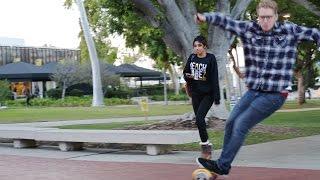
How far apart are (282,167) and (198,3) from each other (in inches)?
411

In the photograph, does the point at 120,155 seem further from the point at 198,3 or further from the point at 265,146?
the point at 198,3

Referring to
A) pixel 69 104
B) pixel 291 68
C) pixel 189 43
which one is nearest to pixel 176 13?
pixel 189 43

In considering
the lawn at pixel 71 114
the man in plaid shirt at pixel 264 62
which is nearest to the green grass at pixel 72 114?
the lawn at pixel 71 114

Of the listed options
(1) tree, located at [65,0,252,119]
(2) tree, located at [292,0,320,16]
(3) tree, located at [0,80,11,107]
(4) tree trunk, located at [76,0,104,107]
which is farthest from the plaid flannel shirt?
(3) tree, located at [0,80,11,107]

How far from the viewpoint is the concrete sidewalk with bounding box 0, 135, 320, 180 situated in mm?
7898

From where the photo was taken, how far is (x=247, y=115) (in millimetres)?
6262

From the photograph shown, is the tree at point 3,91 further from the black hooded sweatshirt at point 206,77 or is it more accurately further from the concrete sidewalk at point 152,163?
the black hooded sweatshirt at point 206,77

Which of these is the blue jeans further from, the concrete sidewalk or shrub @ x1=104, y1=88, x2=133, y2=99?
shrub @ x1=104, y1=88, x2=133, y2=99

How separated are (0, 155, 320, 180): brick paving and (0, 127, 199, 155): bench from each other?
0.96 m

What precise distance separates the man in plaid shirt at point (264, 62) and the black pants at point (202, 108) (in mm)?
2514

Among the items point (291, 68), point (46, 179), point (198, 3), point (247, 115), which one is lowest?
point (46, 179)

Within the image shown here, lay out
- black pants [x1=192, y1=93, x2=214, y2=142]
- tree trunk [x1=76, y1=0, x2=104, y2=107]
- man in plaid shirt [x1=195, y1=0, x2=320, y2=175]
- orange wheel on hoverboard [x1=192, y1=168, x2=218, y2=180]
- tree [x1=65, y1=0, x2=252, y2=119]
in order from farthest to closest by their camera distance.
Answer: tree trunk [x1=76, y1=0, x2=104, y2=107] < tree [x1=65, y1=0, x2=252, y2=119] < black pants [x1=192, y1=93, x2=214, y2=142] < orange wheel on hoverboard [x1=192, y1=168, x2=218, y2=180] < man in plaid shirt [x1=195, y1=0, x2=320, y2=175]

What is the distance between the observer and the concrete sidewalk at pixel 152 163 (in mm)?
7898

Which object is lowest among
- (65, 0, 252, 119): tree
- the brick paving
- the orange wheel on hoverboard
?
the brick paving
